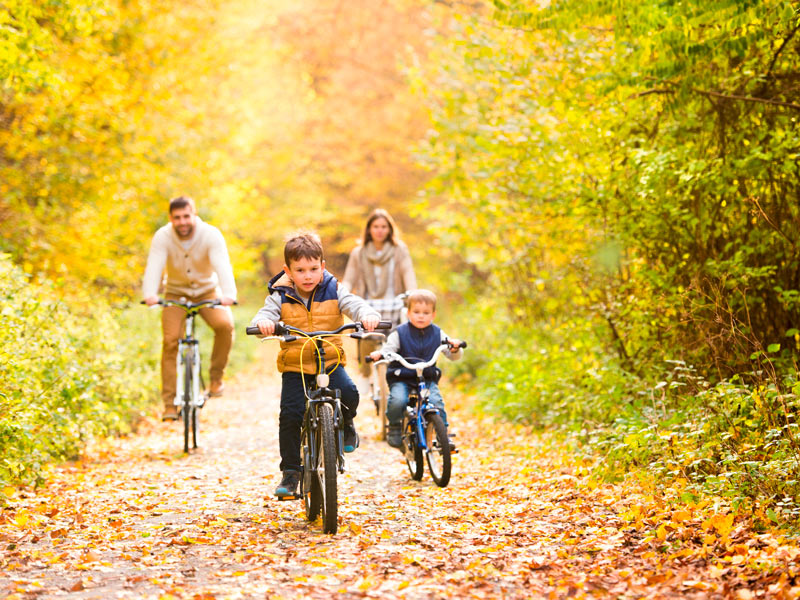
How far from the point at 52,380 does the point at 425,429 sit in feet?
12.2

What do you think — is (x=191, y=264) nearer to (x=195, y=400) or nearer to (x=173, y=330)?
(x=173, y=330)

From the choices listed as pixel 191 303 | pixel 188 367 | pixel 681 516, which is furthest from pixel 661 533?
pixel 191 303

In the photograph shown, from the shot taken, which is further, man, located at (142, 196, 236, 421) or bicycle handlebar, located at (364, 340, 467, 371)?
man, located at (142, 196, 236, 421)

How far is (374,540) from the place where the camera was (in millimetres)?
5758

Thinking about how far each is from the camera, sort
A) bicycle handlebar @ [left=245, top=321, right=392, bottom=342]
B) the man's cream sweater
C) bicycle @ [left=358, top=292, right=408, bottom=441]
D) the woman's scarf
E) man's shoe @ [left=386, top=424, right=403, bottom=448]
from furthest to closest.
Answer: the woman's scarf → bicycle @ [left=358, top=292, right=408, bottom=441] → the man's cream sweater → man's shoe @ [left=386, top=424, right=403, bottom=448] → bicycle handlebar @ [left=245, top=321, right=392, bottom=342]

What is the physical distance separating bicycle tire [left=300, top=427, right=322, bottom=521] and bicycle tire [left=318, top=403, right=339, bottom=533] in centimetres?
11

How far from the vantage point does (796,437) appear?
19.0 feet

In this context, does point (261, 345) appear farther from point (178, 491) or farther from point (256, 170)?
point (178, 491)

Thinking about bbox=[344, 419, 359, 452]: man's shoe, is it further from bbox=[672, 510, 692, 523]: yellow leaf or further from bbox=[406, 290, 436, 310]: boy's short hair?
bbox=[672, 510, 692, 523]: yellow leaf

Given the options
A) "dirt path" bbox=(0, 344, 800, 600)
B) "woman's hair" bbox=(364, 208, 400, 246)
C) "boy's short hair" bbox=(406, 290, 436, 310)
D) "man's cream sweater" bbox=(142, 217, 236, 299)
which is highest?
"woman's hair" bbox=(364, 208, 400, 246)

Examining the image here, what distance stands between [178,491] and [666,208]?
4980 millimetres

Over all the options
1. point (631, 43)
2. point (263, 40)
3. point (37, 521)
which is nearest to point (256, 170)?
point (263, 40)

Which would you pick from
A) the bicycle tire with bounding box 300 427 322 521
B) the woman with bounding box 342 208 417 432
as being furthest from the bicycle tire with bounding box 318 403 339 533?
the woman with bounding box 342 208 417 432

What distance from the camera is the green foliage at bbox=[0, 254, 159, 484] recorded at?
7188mm
